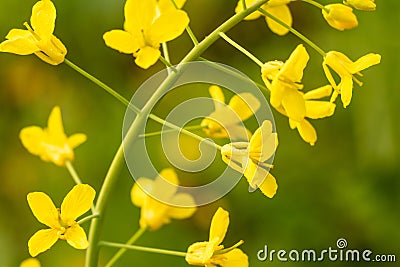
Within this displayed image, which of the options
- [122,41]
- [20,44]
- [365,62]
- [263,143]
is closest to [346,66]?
[365,62]

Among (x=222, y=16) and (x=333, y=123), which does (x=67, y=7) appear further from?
(x=333, y=123)

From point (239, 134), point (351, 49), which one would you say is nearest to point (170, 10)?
point (239, 134)

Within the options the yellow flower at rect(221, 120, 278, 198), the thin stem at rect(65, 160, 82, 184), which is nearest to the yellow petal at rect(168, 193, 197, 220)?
the thin stem at rect(65, 160, 82, 184)

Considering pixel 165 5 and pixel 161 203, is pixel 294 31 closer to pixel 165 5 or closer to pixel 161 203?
pixel 165 5

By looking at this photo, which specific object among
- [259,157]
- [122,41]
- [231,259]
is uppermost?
[122,41]

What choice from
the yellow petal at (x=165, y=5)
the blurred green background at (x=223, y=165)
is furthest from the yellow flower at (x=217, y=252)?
the blurred green background at (x=223, y=165)

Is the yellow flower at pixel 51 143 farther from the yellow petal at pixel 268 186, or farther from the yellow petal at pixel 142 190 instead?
the yellow petal at pixel 268 186
